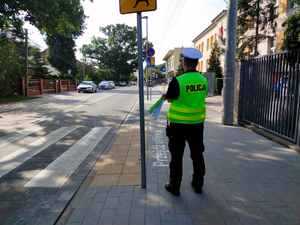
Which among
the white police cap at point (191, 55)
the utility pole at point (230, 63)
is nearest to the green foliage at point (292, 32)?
the utility pole at point (230, 63)

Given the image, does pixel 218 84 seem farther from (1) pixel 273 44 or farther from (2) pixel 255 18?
(2) pixel 255 18

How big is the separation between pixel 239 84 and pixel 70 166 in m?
6.33

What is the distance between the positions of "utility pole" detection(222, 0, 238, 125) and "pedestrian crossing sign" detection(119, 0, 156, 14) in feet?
18.2

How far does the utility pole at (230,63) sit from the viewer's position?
→ 305 inches

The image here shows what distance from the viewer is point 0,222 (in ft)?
9.09

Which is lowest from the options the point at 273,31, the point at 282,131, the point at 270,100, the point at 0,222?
the point at 0,222

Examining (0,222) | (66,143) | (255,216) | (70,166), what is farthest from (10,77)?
(255,216)

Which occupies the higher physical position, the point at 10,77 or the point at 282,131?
the point at 10,77

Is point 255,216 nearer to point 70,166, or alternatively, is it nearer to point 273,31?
point 70,166

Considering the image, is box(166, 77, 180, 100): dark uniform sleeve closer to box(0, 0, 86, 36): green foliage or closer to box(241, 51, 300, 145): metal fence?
box(241, 51, 300, 145): metal fence

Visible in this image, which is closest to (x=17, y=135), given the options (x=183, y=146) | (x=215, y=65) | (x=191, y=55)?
(x=183, y=146)

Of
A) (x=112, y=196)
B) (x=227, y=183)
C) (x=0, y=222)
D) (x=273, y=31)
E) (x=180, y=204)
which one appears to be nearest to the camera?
(x=0, y=222)

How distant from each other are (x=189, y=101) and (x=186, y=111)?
5.5 inches

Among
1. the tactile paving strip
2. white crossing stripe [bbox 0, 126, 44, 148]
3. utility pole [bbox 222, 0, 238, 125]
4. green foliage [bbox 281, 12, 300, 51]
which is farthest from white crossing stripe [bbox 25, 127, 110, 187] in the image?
green foliage [bbox 281, 12, 300, 51]
